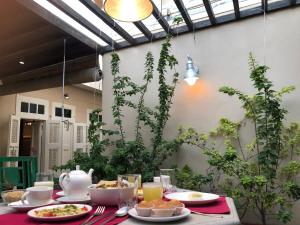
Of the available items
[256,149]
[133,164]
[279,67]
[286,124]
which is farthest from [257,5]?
[133,164]

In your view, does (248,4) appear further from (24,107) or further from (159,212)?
(24,107)

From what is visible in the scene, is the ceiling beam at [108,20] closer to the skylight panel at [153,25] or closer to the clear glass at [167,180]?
the skylight panel at [153,25]

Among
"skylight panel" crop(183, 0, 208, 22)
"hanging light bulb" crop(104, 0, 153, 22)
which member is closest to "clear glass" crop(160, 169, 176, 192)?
"hanging light bulb" crop(104, 0, 153, 22)

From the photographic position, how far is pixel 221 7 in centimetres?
360

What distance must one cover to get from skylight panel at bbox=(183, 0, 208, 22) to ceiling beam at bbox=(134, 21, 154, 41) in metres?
0.69

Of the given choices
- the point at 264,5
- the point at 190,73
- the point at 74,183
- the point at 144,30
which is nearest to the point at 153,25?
the point at 144,30

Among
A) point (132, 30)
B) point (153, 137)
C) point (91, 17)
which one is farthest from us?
point (132, 30)

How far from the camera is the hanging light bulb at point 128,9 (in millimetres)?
1773

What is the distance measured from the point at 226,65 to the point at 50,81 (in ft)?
11.4

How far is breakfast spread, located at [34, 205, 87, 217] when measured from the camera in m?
1.14

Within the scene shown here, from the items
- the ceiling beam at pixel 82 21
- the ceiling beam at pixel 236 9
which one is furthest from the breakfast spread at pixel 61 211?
the ceiling beam at pixel 236 9

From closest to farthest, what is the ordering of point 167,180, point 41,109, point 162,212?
1. point 162,212
2. point 167,180
3. point 41,109

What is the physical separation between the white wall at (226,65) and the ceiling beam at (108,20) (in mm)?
457

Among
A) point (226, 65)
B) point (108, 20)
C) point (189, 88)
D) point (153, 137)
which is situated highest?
point (108, 20)
